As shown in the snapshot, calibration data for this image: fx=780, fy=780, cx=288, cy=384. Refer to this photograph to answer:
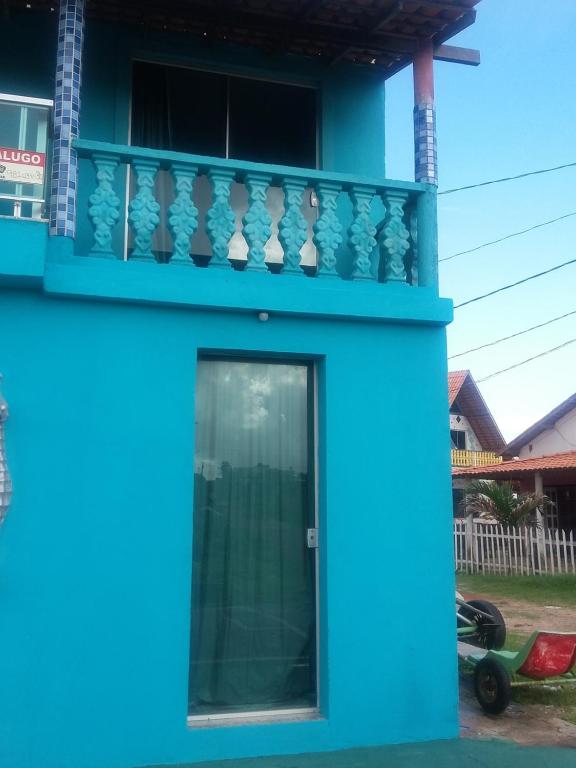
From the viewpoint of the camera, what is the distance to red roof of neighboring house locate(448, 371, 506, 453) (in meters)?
33.6

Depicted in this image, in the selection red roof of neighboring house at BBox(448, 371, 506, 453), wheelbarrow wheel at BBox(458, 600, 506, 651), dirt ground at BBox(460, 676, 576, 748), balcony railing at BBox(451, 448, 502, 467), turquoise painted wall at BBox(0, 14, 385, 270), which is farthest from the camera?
red roof of neighboring house at BBox(448, 371, 506, 453)

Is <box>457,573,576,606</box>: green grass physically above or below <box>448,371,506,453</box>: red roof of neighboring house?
below

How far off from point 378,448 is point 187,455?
1355mm

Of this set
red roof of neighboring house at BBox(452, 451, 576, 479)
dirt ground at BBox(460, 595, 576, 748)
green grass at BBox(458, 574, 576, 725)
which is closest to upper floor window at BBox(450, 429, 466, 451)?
red roof of neighboring house at BBox(452, 451, 576, 479)

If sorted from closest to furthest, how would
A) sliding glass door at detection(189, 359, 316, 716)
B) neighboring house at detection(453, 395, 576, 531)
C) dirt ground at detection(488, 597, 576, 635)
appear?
sliding glass door at detection(189, 359, 316, 716) → dirt ground at detection(488, 597, 576, 635) → neighboring house at detection(453, 395, 576, 531)

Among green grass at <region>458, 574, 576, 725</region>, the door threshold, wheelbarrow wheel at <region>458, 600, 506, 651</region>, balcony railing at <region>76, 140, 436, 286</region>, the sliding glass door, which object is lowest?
green grass at <region>458, 574, 576, 725</region>

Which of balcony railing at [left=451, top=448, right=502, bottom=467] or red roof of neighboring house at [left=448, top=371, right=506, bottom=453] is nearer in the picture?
balcony railing at [left=451, top=448, right=502, bottom=467]

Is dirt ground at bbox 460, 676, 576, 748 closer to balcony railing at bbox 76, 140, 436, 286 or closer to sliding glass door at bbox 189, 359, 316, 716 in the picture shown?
sliding glass door at bbox 189, 359, 316, 716

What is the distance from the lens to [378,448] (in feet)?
18.0

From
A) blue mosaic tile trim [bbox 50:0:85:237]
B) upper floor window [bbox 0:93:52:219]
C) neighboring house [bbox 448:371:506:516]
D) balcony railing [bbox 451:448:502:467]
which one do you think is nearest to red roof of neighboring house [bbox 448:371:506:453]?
neighboring house [bbox 448:371:506:516]

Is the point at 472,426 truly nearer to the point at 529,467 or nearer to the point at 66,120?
the point at 529,467

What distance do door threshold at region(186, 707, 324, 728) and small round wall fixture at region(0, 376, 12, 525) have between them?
5.79 feet

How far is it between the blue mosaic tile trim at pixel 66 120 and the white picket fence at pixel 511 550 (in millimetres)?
12860

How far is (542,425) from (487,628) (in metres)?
19.7
